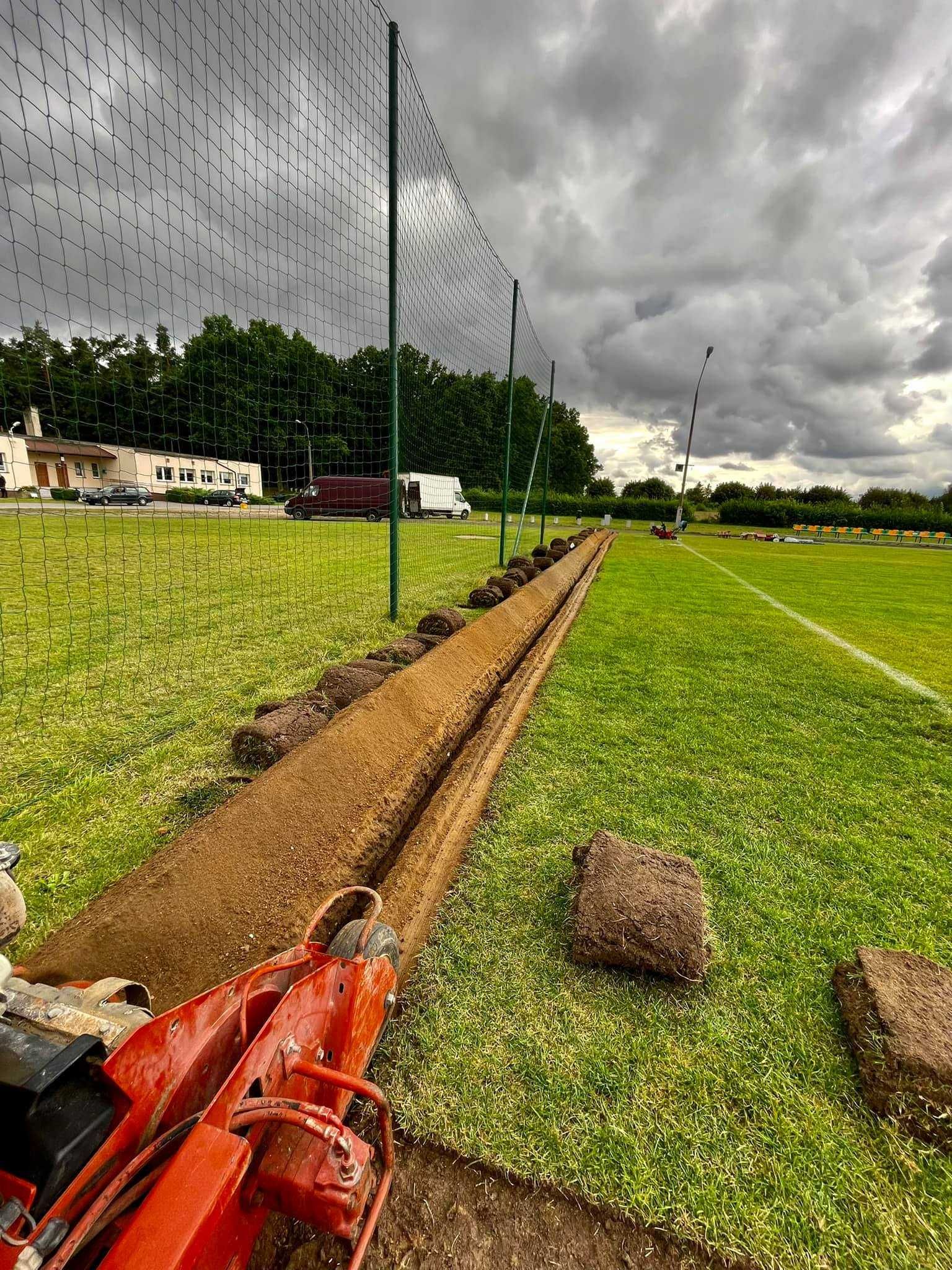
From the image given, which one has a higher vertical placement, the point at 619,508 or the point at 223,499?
the point at 619,508

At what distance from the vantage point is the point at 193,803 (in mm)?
2490

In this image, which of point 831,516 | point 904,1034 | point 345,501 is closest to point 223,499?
point 345,501

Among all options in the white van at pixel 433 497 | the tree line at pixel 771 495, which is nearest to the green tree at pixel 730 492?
the tree line at pixel 771 495

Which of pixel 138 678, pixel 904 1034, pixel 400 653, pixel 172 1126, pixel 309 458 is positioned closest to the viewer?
pixel 172 1126

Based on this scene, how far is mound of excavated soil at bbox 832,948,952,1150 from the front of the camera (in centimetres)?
127

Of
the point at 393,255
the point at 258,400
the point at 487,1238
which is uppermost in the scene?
the point at 393,255

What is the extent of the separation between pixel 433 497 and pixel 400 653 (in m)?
24.4

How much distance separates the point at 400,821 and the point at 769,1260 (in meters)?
1.67

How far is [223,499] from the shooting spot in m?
12.3

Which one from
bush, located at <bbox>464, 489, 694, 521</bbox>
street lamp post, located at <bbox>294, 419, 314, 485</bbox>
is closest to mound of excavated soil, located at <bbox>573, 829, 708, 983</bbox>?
street lamp post, located at <bbox>294, 419, 314, 485</bbox>

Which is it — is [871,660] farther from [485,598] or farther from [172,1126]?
[172,1126]

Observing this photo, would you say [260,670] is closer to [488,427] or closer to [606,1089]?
[606,1089]

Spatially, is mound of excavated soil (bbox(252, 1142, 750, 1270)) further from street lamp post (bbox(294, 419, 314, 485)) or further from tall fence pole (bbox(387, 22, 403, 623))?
street lamp post (bbox(294, 419, 314, 485))

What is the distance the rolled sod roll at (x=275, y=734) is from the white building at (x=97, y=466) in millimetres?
2505
